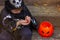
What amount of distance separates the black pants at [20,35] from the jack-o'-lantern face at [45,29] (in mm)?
157

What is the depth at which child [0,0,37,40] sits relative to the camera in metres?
2.94

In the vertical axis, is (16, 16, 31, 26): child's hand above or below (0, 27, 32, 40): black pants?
above

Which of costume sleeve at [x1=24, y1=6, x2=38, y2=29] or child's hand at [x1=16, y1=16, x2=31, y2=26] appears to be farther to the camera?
costume sleeve at [x1=24, y1=6, x2=38, y2=29]

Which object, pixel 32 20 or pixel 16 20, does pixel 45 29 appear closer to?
pixel 32 20

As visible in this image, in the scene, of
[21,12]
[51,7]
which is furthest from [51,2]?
[21,12]

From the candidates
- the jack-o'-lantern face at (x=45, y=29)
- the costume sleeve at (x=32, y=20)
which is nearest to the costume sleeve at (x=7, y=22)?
the costume sleeve at (x=32, y=20)

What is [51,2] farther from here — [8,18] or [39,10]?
[8,18]

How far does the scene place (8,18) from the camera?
3.03 m

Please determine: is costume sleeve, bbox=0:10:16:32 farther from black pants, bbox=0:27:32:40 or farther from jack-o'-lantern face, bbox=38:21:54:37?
jack-o'-lantern face, bbox=38:21:54:37

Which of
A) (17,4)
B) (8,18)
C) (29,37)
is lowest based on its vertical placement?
(29,37)

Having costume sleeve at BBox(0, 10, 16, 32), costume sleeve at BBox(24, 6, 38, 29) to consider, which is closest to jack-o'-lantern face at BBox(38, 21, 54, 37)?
costume sleeve at BBox(24, 6, 38, 29)

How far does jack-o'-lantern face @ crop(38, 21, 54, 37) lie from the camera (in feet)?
9.96

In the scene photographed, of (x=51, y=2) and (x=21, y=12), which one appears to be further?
(x=51, y=2)

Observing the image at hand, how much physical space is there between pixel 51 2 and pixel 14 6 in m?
0.73
